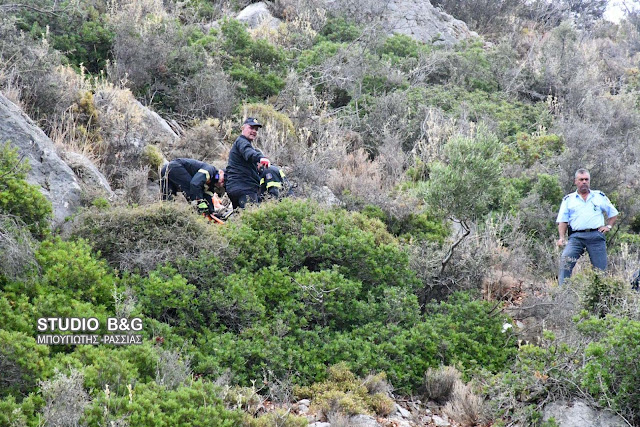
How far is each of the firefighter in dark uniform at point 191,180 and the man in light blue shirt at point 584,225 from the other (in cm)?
465

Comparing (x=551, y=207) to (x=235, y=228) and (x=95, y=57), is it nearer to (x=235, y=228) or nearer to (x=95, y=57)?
(x=235, y=228)

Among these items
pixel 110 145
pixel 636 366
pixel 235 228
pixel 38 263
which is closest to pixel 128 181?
pixel 110 145

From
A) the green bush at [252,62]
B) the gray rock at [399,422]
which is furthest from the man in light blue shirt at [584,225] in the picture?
the green bush at [252,62]

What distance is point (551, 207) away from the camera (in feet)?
36.4

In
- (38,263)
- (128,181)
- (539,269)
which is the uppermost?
(38,263)

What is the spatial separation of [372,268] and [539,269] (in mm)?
3551

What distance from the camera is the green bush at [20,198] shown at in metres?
6.34

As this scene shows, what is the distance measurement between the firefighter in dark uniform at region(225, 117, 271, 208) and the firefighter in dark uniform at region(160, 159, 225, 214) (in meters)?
0.23

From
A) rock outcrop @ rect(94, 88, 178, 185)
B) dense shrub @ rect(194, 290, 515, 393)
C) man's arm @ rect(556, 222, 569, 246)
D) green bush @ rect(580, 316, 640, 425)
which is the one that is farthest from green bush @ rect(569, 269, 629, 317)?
rock outcrop @ rect(94, 88, 178, 185)

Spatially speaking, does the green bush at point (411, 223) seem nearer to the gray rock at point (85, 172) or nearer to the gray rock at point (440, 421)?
the gray rock at point (440, 421)

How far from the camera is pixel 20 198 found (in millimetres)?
6410

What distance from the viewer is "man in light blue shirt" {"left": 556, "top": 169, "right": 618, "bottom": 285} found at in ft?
28.6

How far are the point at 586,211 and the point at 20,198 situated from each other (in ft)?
22.2

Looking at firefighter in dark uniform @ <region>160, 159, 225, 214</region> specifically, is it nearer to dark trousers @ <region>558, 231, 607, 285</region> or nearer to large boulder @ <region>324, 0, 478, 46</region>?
dark trousers @ <region>558, 231, 607, 285</region>
